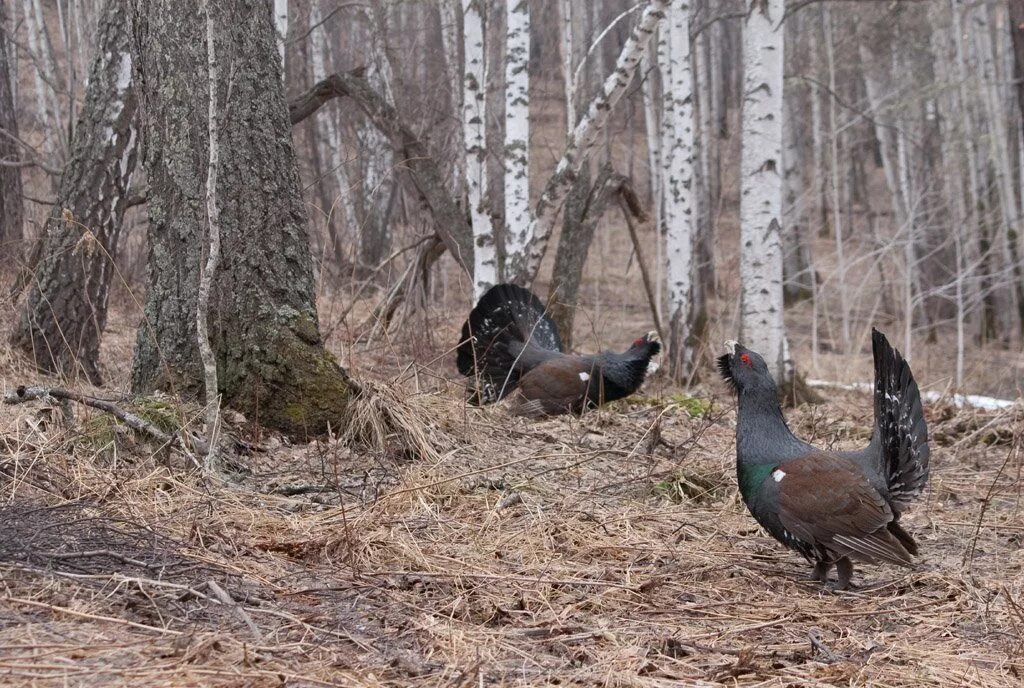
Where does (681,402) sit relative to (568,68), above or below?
below

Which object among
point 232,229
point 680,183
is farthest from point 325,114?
point 232,229

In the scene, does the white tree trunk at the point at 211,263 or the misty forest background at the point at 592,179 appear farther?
the misty forest background at the point at 592,179

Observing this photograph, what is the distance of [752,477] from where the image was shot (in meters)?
4.86

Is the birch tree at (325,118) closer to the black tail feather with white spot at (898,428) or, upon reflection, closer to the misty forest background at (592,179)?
the misty forest background at (592,179)

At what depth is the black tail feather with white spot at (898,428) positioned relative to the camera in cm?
486

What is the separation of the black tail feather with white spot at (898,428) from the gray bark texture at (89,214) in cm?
481

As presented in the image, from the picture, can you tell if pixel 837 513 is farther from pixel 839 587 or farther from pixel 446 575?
pixel 446 575

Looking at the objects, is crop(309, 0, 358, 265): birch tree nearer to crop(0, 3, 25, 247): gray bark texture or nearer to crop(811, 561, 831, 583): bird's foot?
crop(0, 3, 25, 247): gray bark texture

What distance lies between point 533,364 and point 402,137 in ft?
8.20

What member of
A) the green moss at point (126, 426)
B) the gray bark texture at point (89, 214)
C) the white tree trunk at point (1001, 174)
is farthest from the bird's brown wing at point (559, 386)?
the white tree trunk at point (1001, 174)

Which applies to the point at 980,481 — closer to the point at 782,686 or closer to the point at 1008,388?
the point at 782,686

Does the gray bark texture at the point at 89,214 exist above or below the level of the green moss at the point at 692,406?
above

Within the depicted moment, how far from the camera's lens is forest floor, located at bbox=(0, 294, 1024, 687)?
3182 millimetres

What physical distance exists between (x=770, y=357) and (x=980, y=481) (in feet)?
7.88
